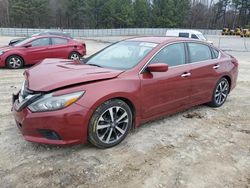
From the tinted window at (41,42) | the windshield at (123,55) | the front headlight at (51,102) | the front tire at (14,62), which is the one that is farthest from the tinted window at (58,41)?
the front headlight at (51,102)

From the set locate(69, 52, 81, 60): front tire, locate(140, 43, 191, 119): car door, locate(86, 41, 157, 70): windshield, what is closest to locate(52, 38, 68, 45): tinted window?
locate(69, 52, 81, 60): front tire

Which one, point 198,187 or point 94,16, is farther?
point 94,16

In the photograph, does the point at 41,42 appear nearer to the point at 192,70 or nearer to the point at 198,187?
the point at 192,70

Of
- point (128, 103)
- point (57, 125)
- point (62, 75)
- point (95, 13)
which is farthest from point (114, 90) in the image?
point (95, 13)

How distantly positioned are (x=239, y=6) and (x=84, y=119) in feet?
272

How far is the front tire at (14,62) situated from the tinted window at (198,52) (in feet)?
23.1

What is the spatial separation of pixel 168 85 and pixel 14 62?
7.30m

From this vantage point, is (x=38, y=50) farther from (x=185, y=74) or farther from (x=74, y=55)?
(x=185, y=74)

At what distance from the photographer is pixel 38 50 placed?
33.1 ft

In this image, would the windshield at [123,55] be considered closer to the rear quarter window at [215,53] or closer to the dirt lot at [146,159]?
the dirt lot at [146,159]

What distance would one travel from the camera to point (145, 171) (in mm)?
3164

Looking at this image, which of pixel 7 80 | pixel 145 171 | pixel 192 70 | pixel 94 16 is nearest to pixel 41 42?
pixel 7 80

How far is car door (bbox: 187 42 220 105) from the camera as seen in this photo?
15.6 feet

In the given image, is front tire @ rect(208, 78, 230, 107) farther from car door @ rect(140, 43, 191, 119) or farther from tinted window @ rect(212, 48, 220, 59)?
car door @ rect(140, 43, 191, 119)
